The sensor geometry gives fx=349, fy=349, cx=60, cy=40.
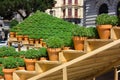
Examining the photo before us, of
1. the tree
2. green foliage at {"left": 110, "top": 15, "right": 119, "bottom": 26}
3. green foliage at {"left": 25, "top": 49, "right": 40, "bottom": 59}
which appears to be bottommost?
the tree

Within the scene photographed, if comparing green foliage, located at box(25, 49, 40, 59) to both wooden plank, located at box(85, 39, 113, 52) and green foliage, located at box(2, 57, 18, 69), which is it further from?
wooden plank, located at box(85, 39, 113, 52)

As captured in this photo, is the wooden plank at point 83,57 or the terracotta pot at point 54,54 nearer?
the wooden plank at point 83,57

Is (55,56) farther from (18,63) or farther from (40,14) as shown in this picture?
(40,14)

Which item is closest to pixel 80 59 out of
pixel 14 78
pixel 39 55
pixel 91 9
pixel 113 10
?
pixel 39 55

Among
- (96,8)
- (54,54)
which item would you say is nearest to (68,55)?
(54,54)

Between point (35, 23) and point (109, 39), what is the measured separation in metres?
8.47

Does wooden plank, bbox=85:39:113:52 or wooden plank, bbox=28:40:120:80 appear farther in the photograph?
wooden plank, bbox=85:39:113:52

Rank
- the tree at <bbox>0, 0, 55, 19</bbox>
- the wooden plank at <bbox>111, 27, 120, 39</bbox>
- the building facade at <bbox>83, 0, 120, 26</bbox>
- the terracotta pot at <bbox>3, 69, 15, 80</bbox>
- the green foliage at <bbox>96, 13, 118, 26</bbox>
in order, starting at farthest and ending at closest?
the tree at <bbox>0, 0, 55, 19</bbox> < the building facade at <bbox>83, 0, 120, 26</bbox> < the terracotta pot at <bbox>3, 69, 15, 80</bbox> < the green foliage at <bbox>96, 13, 118, 26</bbox> < the wooden plank at <bbox>111, 27, 120, 39</bbox>

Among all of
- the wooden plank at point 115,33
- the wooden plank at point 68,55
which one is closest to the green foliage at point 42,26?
the wooden plank at point 68,55

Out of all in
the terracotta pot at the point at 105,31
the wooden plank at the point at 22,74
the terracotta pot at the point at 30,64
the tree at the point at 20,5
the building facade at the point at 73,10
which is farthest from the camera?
the building facade at the point at 73,10

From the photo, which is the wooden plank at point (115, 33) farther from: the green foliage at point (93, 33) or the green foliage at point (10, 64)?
the green foliage at point (10, 64)

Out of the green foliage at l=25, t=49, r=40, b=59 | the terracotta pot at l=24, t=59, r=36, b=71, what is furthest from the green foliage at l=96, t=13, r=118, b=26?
the terracotta pot at l=24, t=59, r=36, b=71

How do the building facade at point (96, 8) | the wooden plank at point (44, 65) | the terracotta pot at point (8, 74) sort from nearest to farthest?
the wooden plank at point (44, 65)
the terracotta pot at point (8, 74)
the building facade at point (96, 8)

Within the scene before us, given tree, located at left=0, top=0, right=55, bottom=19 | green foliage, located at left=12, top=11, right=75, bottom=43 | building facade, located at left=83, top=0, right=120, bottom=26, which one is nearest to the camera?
green foliage, located at left=12, top=11, right=75, bottom=43
